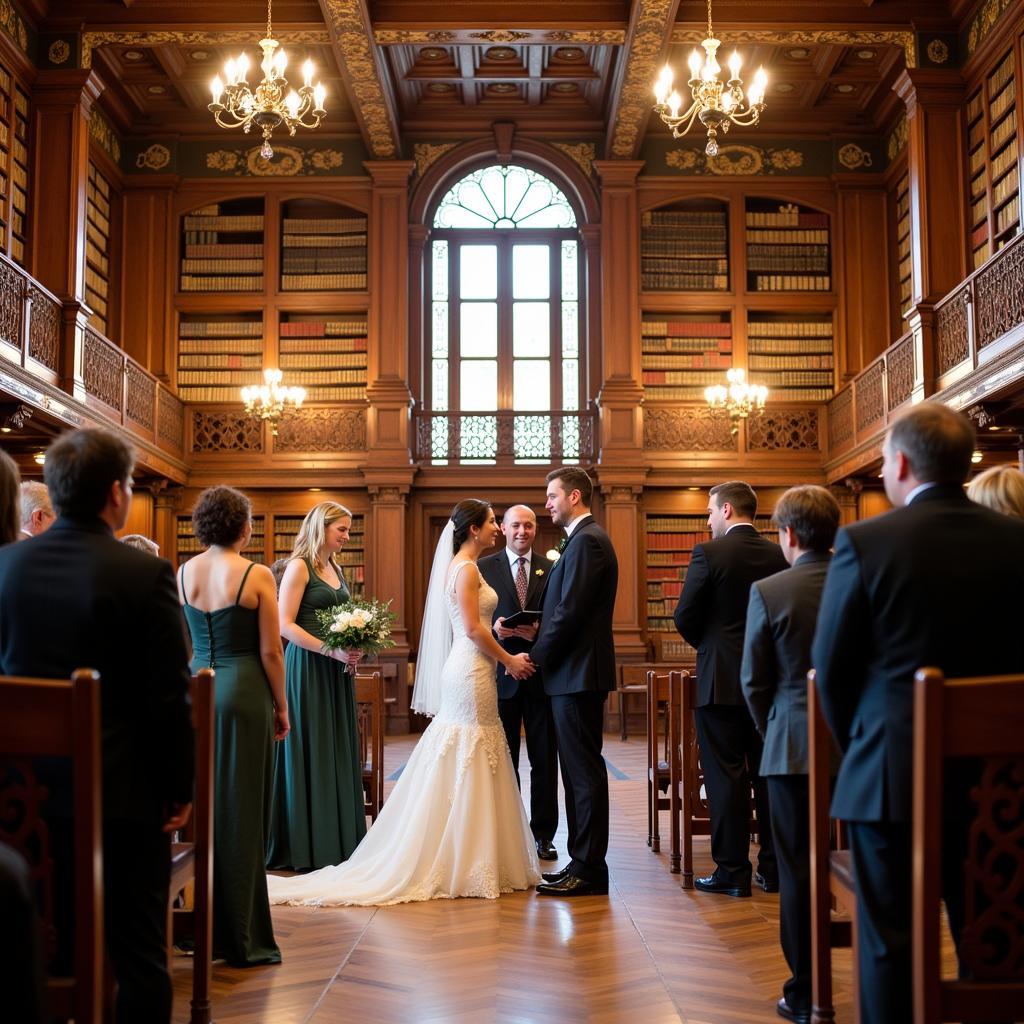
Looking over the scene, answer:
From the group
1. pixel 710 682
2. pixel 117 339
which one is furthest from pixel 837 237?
pixel 710 682

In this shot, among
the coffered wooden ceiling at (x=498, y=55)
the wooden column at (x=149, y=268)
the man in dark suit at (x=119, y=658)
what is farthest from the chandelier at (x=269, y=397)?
the man in dark suit at (x=119, y=658)

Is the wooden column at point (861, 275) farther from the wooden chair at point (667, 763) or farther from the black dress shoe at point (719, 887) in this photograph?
the black dress shoe at point (719, 887)

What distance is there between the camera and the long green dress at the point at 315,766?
5.32m

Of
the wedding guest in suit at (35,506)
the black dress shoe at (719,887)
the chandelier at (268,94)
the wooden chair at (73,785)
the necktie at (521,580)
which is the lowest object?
the black dress shoe at (719,887)

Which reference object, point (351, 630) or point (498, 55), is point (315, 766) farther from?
point (498, 55)

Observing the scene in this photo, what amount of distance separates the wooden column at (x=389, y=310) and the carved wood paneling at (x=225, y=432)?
1.38 metres

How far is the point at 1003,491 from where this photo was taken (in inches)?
121

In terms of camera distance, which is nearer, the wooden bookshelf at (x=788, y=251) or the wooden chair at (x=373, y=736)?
the wooden chair at (x=373, y=736)

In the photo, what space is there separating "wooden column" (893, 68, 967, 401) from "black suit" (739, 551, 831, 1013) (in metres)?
7.92

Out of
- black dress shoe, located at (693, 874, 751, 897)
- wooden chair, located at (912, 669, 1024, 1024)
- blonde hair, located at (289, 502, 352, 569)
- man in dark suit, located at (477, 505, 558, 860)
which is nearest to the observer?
wooden chair, located at (912, 669, 1024, 1024)

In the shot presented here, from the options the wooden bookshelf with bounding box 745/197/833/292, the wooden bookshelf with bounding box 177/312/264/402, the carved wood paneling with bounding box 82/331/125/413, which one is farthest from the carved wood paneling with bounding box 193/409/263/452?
the wooden bookshelf with bounding box 745/197/833/292

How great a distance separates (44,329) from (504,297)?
5.86 meters

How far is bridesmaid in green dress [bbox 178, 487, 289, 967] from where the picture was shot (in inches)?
147

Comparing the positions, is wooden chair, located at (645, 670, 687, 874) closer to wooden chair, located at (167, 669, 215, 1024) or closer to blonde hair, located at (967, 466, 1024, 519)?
blonde hair, located at (967, 466, 1024, 519)
